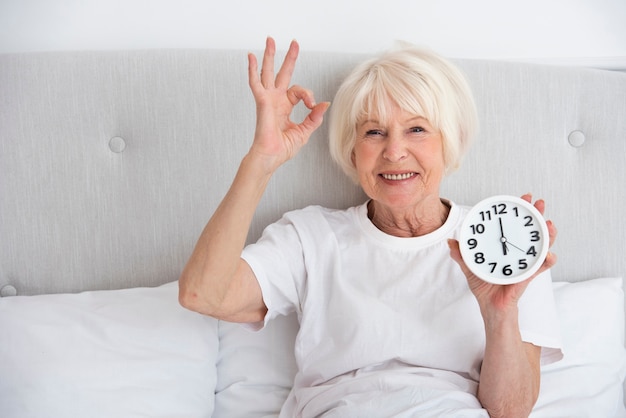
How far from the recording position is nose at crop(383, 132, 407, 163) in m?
1.45

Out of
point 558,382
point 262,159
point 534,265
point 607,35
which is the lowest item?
point 558,382

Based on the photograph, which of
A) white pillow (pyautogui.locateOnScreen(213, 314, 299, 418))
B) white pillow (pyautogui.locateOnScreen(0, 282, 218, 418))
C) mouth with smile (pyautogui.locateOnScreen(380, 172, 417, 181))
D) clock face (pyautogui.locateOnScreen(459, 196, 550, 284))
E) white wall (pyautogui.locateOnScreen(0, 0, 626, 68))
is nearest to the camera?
clock face (pyautogui.locateOnScreen(459, 196, 550, 284))

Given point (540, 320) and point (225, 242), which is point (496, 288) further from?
point (225, 242)

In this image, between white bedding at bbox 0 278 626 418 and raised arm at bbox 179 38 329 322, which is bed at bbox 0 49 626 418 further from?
raised arm at bbox 179 38 329 322

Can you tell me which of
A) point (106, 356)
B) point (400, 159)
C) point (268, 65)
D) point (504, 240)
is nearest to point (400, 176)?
point (400, 159)

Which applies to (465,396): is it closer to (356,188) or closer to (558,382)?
(558,382)

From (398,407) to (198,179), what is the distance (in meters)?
0.81

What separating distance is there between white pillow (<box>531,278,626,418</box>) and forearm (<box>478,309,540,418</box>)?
0.15m

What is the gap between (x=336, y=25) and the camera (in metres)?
1.93

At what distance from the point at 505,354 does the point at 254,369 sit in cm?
64

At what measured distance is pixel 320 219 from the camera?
1602mm

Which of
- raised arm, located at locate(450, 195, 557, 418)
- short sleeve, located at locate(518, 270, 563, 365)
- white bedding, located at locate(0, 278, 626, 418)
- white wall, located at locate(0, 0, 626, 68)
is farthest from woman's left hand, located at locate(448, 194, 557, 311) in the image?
white wall, located at locate(0, 0, 626, 68)

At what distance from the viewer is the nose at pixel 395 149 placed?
145cm

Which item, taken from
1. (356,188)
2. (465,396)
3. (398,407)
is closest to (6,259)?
(356,188)
